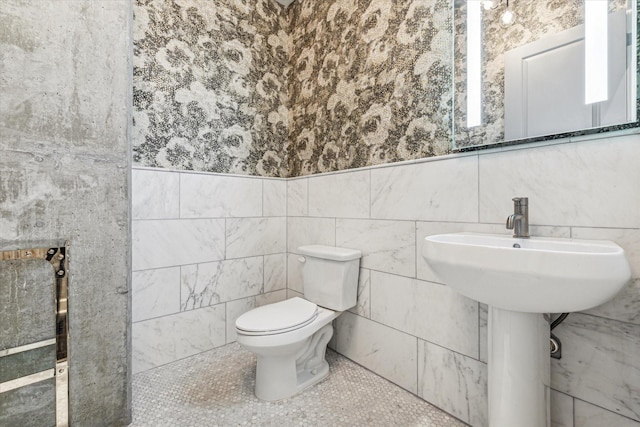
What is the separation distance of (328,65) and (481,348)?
78.7 inches

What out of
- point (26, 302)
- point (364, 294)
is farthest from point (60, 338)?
point (364, 294)

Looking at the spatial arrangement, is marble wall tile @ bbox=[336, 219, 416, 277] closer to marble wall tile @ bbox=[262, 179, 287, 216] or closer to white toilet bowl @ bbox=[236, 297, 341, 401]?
white toilet bowl @ bbox=[236, 297, 341, 401]

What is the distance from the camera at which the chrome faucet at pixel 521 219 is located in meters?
1.17

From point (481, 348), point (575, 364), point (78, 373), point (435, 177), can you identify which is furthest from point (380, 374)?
point (78, 373)

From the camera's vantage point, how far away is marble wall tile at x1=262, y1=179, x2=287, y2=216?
2402 millimetres

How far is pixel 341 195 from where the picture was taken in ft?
6.72

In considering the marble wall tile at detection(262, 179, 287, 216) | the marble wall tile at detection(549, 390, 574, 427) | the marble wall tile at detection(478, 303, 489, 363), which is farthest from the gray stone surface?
the marble wall tile at detection(549, 390, 574, 427)

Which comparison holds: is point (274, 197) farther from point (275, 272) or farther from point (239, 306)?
point (239, 306)

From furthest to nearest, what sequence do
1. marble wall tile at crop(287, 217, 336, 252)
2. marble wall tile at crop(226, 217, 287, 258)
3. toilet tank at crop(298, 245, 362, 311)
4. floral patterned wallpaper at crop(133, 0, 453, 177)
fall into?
marble wall tile at crop(226, 217, 287, 258)
marble wall tile at crop(287, 217, 336, 252)
toilet tank at crop(298, 245, 362, 311)
floral patterned wallpaper at crop(133, 0, 453, 177)

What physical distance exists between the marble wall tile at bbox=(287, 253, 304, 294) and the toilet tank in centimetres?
41

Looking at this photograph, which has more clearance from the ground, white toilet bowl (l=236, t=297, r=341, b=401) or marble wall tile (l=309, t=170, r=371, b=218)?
marble wall tile (l=309, t=170, r=371, b=218)

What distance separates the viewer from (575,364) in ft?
3.72

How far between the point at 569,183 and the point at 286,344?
1.42 m

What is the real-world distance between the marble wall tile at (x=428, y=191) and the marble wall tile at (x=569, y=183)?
0.21 feet
